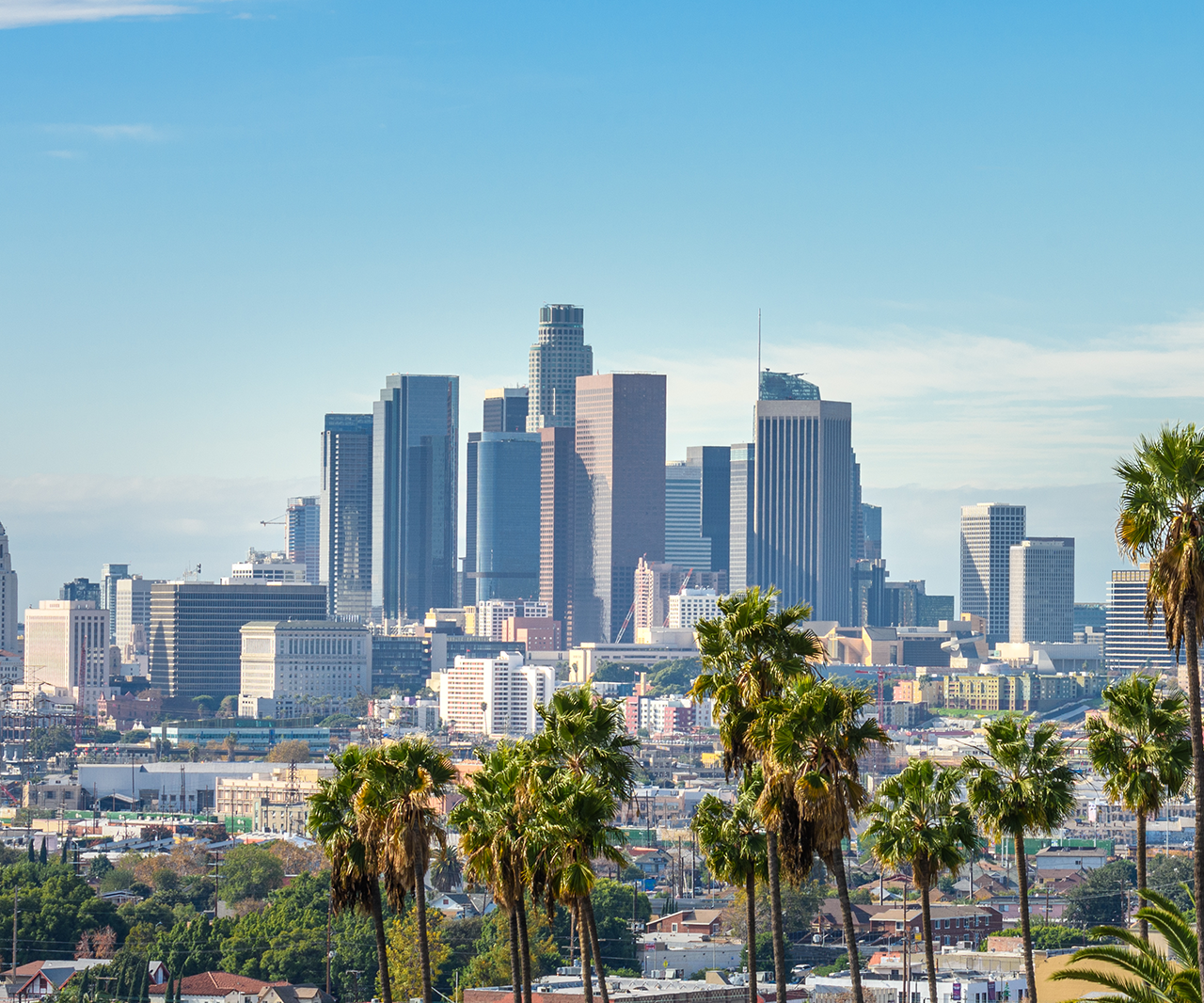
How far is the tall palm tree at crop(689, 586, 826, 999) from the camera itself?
44750 millimetres

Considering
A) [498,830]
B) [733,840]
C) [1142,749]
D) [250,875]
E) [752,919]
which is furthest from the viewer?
[250,875]

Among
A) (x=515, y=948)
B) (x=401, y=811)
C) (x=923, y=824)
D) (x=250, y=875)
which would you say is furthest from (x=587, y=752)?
(x=250, y=875)

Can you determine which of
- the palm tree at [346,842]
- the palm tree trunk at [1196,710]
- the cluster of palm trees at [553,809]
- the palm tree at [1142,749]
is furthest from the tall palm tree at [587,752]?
the palm tree trunk at [1196,710]

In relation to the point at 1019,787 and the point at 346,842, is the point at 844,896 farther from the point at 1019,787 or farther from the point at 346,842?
the point at 346,842

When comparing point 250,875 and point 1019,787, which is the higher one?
point 1019,787

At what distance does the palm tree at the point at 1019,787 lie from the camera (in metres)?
49.5

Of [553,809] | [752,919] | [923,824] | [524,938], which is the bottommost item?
[752,919]

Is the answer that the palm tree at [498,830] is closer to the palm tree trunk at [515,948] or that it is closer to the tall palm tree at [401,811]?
the tall palm tree at [401,811]

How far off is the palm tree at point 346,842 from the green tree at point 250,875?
133977 millimetres

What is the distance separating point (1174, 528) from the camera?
37.9 meters

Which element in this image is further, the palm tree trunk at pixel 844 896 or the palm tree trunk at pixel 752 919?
the palm tree trunk at pixel 752 919

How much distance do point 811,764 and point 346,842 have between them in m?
11.3

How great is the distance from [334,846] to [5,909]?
100767mm

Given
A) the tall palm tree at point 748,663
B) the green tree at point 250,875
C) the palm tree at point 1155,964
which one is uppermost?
the tall palm tree at point 748,663
